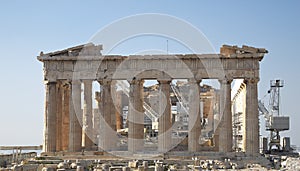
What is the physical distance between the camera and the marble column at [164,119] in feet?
148

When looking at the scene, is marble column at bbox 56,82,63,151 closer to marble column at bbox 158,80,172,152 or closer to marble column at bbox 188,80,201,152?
marble column at bbox 158,80,172,152

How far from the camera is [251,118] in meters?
44.7

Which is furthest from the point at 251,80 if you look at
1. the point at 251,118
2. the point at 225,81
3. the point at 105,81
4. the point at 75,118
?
the point at 75,118

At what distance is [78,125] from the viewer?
46.1 meters

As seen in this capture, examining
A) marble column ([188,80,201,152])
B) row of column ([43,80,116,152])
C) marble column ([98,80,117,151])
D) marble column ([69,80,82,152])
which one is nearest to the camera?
marble column ([188,80,201,152])

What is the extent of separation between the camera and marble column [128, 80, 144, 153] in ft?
148

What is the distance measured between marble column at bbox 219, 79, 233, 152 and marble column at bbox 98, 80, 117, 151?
8.50m

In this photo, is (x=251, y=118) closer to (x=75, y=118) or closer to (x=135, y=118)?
(x=135, y=118)

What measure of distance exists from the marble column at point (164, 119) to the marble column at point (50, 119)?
332 inches

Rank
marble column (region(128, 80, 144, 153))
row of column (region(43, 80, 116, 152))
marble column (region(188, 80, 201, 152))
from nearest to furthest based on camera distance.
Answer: marble column (region(188, 80, 201, 152)), marble column (region(128, 80, 144, 153)), row of column (region(43, 80, 116, 152))

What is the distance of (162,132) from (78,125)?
6.75 metres

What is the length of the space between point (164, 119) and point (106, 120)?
15.1ft

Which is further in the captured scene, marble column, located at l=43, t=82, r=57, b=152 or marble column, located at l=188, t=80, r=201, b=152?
marble column, located at l=43, t=82, r=57, b=152

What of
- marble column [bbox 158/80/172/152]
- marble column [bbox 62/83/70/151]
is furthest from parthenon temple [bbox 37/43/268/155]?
marble column [bbox 62/83/70/151]
